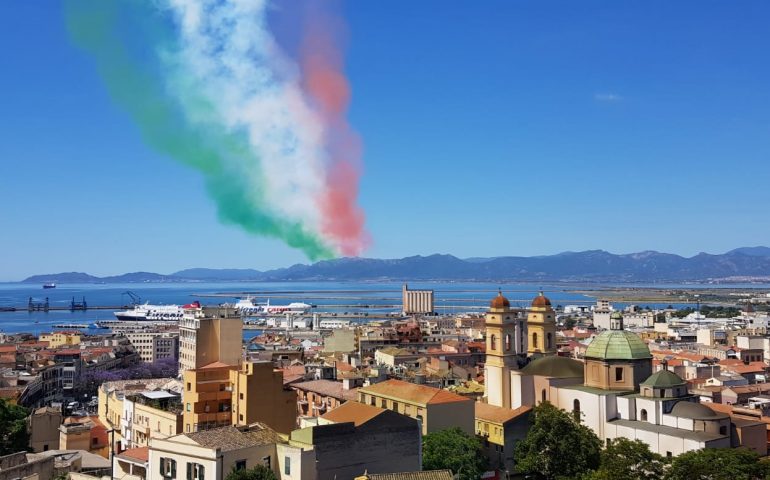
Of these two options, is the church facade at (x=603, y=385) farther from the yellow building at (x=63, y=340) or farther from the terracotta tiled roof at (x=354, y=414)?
the yellow building at (x=63, y=340)

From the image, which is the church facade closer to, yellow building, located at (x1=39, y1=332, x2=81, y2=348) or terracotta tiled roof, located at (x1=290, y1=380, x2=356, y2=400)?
terracotta tiled roof, located at (x1=290, y1=380, x2=356, y2=400)

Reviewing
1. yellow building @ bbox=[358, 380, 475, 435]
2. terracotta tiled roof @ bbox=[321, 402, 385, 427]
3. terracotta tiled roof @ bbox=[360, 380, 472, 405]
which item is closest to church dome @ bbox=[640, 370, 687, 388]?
yellow building @ bbox=[358, 380, 475, 435]

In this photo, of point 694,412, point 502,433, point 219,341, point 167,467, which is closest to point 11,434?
point 167,467

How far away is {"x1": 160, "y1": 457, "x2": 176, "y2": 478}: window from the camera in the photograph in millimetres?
26516

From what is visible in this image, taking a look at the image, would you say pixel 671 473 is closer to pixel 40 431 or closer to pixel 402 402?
pixel 402 402

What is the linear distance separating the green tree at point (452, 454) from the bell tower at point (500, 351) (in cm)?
894

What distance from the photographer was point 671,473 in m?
27.0

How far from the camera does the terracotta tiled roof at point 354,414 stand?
1154 inches

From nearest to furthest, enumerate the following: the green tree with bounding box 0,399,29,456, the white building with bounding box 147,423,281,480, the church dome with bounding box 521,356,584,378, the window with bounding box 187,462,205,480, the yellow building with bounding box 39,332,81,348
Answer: the white building with bounding box 147,423,281,480 < the window with bounding box 187,462,205,480 < the green tree with bounding box 0,399,29,456 < the church dome with bounding box 521,356,584,378 < the yellow building with bounding box 39,332,81,348

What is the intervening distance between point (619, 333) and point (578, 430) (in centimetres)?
736

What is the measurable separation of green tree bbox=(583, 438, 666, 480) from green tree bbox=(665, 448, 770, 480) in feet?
3.34

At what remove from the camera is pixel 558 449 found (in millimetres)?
33469

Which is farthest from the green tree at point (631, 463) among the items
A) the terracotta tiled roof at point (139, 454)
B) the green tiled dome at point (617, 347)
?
the terracotta tiled roof at point (139, 454)

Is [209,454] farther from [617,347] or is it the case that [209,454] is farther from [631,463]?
[617,347]
